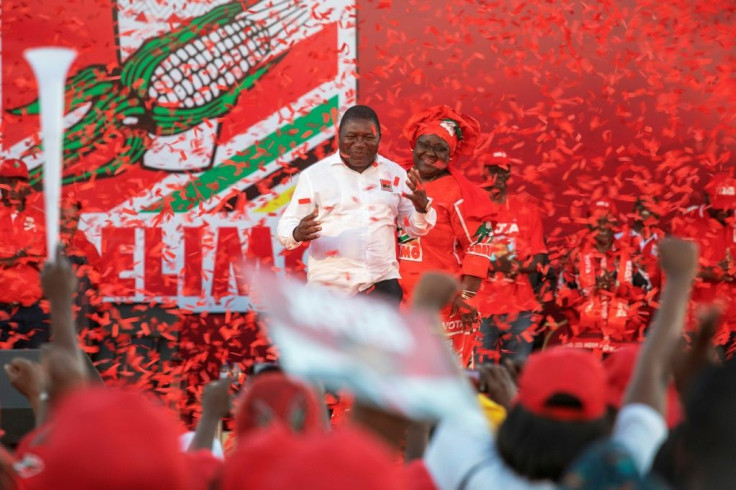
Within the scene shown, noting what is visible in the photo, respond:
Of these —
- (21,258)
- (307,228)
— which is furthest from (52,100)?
(21,258)

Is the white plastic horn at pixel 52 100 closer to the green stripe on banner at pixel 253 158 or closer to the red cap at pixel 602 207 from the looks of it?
the green stripe on banner at pixel 253 158

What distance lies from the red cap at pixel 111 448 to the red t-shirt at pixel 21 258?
5479 mm

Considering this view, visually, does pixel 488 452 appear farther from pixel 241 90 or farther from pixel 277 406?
pixel 241 90

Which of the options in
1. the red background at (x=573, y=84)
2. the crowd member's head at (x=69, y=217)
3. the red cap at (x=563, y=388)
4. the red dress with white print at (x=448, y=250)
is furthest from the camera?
the red background at (x=573, y=84)

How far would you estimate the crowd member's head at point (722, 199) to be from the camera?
7.74m

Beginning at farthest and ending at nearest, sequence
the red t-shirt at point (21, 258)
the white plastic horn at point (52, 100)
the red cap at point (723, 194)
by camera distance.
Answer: the red cap at point (723, 194) < the red t-shirt at point (21, 258) < the white plastic horn at point (52, 100)

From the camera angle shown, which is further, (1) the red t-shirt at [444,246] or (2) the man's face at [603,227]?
(2) the man's face at [603,227]

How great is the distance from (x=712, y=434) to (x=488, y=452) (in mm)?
494

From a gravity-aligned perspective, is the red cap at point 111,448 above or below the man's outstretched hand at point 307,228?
below

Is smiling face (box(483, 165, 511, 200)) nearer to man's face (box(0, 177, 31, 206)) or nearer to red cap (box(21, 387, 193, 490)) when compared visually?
man's face (box(0, 177, 31, 206))

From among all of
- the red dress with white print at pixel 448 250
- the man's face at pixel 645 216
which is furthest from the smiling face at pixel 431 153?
the man's face at pixel 645 216

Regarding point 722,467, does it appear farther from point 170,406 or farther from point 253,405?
point 170,406

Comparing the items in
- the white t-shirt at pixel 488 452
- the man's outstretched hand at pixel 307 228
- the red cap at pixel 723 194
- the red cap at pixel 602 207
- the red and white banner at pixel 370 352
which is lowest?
the white t-shirt at pixel 488 452

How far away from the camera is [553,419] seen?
2.22m
